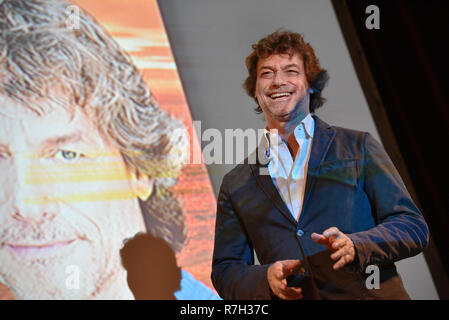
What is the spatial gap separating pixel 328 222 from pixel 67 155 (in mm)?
1176

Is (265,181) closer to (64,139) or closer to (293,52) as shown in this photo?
(293,52)

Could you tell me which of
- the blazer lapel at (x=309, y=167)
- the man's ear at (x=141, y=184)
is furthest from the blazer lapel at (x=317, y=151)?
the man's ear at (x=141, y=184)

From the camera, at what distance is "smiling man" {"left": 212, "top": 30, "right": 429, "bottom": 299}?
1089 mm

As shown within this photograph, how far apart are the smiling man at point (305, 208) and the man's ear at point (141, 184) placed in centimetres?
58

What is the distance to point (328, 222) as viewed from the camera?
117 cm

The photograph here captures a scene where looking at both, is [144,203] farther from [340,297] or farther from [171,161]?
[340,297]

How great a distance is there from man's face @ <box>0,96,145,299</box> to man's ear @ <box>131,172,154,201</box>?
0.06 ft

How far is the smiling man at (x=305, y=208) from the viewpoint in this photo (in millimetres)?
1089

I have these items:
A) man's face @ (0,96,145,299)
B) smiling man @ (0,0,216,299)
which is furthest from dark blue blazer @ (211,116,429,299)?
man's face @ (0,96,145,299)

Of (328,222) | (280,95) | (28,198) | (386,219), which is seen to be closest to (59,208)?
(28,198)

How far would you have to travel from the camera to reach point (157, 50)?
195 cm

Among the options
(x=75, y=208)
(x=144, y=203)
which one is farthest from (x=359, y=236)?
(x=75, y=208)

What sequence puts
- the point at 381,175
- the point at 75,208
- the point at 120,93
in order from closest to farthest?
the point at 381,175 → the point at 75,208 → the point at 120,93

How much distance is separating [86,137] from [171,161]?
1.24 feet
